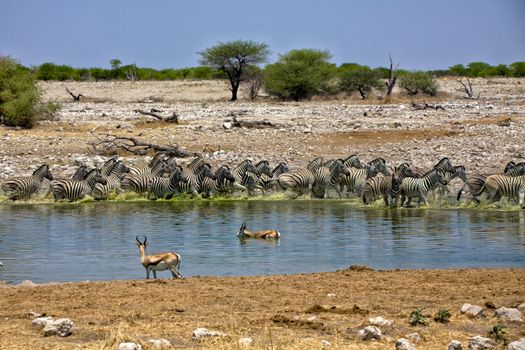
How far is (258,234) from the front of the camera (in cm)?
1492

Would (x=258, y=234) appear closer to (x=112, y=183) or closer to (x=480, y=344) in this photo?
(x=112, y=183)

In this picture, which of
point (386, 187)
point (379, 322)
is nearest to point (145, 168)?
point (386, 187)

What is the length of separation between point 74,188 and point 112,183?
38.7 inches

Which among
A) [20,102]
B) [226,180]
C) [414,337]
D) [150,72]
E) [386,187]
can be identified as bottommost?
[414,337]

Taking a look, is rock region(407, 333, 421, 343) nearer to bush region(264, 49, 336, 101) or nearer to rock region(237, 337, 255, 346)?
rock region(237, 337, 255, 346)

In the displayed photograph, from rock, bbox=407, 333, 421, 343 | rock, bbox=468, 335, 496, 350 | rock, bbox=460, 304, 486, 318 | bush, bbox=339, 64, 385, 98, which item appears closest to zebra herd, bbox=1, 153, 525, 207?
rock, bbox=460, 304, 486, 318

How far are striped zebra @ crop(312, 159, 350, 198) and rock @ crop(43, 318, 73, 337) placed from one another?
14046mm

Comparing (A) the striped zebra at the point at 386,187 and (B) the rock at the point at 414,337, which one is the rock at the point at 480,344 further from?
(A) the striped zebra at the point at 386,187

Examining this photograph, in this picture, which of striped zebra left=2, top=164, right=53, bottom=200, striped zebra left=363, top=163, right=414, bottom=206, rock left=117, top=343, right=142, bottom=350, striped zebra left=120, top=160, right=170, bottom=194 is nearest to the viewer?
rock left=117, top=343, right=142, bottom=350

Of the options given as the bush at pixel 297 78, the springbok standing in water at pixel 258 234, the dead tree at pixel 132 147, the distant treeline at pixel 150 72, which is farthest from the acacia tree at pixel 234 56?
the springbok standing in water at pixel 258 234

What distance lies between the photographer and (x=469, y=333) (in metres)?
7.68

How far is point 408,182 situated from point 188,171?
17.3ft

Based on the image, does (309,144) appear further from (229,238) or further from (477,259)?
(477,259)

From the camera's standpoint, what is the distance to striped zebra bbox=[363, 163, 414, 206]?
19484mm
